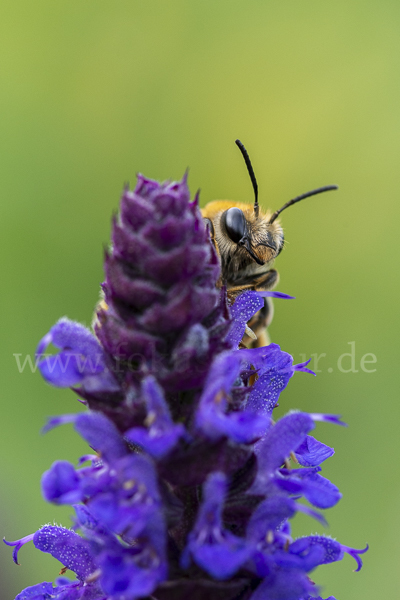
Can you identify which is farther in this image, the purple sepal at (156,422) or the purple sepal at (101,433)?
the purple sepal at (101,433)

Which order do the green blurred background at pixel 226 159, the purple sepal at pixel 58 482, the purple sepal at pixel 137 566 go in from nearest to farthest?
1. the purple sepal at pixel 137 566
2. the purple sepal at pixel 58 482
3. the green blurred background at pixel 226 159

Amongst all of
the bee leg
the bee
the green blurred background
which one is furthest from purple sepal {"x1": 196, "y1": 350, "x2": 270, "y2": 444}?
the green blurred background

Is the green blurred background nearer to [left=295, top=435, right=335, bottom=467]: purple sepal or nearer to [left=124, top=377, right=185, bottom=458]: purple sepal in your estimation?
[left=295, top=435, right=335, bottom=467]: purple sepal

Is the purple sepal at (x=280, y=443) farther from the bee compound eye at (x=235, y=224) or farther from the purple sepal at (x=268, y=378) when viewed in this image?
the bee compound eye at (x=235, y=224)

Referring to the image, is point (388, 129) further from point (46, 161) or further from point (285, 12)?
point (46, 161)

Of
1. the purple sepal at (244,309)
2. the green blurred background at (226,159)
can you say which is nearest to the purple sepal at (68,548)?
the purple sepal at (244,309)

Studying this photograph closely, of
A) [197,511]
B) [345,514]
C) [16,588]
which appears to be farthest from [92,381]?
[345,514]

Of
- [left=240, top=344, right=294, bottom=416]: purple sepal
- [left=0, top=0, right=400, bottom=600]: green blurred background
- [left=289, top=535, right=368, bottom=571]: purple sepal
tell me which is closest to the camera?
[left=289, top=535, right=368, bottom=571]: purple sepal
